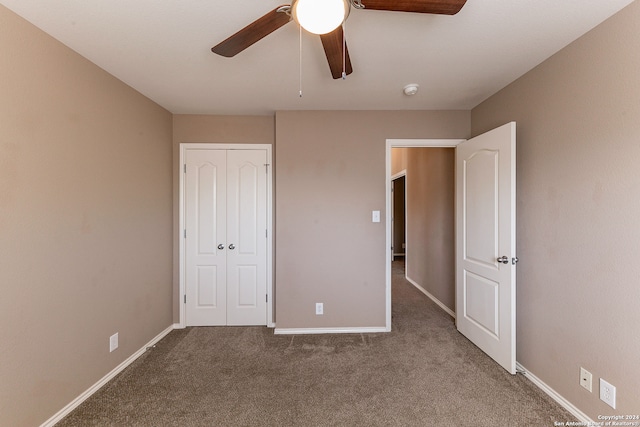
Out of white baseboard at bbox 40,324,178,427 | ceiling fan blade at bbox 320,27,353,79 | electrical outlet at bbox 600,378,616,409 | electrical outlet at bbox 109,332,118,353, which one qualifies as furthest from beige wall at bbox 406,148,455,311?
electrical outlet at bbox 109,332,118,353

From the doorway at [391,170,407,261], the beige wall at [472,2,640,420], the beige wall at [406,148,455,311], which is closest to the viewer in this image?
the beige wall at [472,2,640,420]

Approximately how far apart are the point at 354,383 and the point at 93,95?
9.41 feet

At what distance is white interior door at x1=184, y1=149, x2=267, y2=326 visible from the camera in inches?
121

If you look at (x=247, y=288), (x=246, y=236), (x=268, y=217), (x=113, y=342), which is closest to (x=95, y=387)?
(x=113, y=342)

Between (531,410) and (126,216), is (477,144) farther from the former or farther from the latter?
(126,216)

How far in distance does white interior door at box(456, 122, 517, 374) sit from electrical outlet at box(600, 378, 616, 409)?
0.54 metres

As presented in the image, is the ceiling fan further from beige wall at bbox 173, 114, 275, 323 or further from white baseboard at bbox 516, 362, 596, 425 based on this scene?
white baseboard at bbox 516, 362, 596, 425

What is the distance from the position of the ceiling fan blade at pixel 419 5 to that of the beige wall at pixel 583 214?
1158 millimetres

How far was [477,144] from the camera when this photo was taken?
2459 mm

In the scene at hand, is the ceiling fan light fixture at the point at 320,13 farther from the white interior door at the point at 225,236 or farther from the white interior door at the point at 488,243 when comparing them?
the white interior door at the point at 225,236

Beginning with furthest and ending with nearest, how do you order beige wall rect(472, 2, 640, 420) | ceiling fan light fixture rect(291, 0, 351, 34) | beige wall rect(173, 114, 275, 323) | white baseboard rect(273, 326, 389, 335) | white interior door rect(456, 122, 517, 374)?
beige wall rect(173, 114, 275, 323), white baseboard rect(273, 326, 389, 335), white interior door rect(456, 122, 517, 374), beige wall rect(472, 2, 640, 420), ceiling fan light fixture rect(291, 0, 351, 34)

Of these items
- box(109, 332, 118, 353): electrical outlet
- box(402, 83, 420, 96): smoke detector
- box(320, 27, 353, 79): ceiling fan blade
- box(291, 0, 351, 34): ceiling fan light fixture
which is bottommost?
box(109, 332, 118, 353): electrical outlet

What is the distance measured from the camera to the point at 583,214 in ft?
5.45

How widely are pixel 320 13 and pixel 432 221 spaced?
3.46 m
